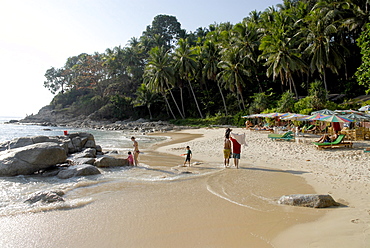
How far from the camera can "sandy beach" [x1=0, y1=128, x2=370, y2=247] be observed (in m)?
4.34

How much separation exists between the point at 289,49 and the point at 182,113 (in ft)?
76.5

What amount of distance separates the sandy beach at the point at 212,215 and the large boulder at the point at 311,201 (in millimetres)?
195

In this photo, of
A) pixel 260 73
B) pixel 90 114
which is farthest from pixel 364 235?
pixel 90 114

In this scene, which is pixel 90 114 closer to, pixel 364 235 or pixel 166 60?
pixel 166 60

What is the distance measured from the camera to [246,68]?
35.2 m

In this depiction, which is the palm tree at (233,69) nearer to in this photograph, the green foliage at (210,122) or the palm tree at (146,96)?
the green foliage at (210,122)

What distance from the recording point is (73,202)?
6508mm

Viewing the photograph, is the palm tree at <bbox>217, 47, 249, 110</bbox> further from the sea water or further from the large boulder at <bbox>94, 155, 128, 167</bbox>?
the sea water

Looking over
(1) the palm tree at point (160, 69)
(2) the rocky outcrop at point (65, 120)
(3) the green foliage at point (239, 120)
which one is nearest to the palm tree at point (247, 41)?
(3) the green foliage at point (239, 120)

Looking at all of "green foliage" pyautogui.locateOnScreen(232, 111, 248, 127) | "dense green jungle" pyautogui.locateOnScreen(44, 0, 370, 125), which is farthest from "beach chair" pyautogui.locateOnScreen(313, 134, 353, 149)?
"green foliage" pyautogui.locateOnScreen(232, 111, 248, 127)

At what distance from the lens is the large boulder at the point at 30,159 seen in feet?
31.6

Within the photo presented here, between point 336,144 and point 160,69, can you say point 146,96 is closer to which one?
point 160,69

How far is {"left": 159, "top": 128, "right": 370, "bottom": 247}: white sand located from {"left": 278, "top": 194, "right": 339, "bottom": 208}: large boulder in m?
0.18

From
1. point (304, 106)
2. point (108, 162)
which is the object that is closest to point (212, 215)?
point (108, 162)
